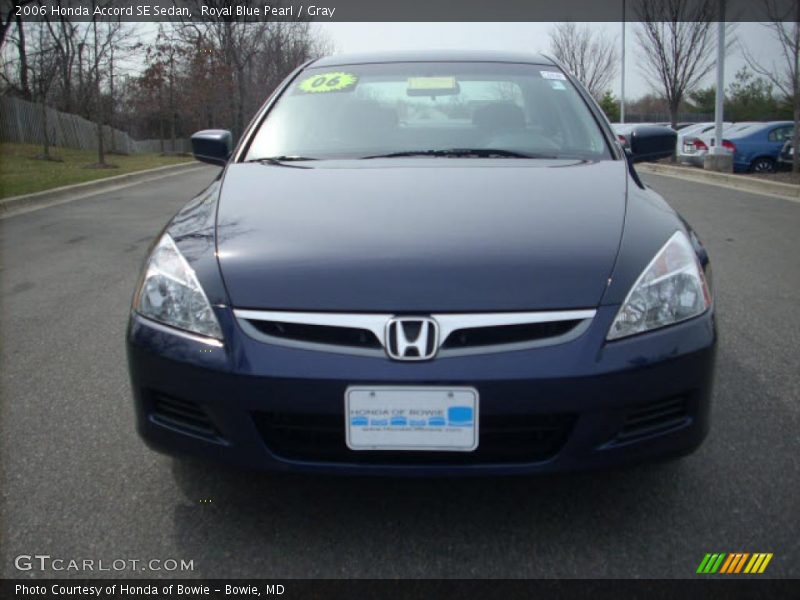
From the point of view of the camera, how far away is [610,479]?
2.38m

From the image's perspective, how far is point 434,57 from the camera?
3.68 meters

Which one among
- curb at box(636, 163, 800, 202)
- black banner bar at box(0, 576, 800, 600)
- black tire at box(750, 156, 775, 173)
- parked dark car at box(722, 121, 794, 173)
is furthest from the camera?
black tire at box(750, 156, 775, 173)

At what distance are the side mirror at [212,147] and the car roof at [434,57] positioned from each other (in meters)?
0.60

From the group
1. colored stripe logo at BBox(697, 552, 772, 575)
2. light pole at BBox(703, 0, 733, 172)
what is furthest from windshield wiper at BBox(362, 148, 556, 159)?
light pole at BBox(703, 0, 733, 172)

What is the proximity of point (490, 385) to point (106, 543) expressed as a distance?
1.13 m

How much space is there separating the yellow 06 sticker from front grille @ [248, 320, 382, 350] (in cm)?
175

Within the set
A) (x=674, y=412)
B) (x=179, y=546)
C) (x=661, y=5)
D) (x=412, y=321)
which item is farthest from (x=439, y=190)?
(x=661, y=5)

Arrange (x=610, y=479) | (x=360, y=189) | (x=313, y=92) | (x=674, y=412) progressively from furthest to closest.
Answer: (x=313, y=92) < (x=360, y=189) < (x=610, y=479) < (x=674, y=412)

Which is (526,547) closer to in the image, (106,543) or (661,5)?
(106,543)

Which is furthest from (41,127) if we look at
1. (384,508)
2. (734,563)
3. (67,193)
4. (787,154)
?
(734,563)

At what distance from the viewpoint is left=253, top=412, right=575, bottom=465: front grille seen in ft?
6.26

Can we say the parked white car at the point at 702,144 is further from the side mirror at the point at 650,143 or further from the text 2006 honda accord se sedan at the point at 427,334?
→ the text 2006 honda accord se sedan at the point at 427,334

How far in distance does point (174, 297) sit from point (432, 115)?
62.9 inches

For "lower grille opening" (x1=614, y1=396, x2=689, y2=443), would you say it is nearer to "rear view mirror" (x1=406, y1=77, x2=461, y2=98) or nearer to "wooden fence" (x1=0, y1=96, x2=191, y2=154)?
"rear view mirror" (x1=406, y1=77, x2=461, y2=98)
